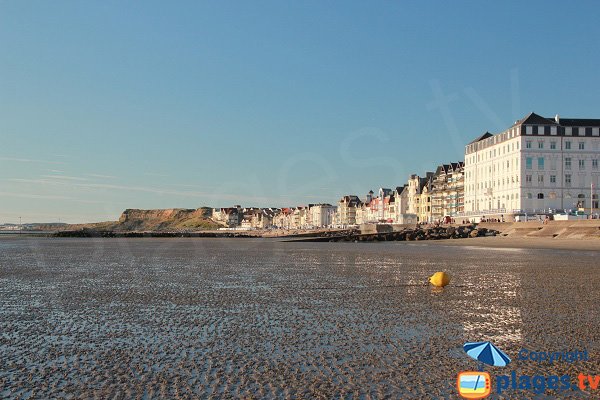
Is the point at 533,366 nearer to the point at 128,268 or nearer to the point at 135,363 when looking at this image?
the point at 135,363

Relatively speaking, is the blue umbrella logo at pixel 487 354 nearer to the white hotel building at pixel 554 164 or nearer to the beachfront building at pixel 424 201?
the white hotel building at pixel 554 164

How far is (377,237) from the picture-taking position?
3406 inches

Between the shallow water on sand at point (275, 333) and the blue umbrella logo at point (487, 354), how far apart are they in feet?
0.52

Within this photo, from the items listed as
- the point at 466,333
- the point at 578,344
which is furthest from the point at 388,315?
the point at 578,344

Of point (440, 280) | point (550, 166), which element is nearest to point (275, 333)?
point (440, 280)

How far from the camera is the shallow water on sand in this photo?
8.31 meters

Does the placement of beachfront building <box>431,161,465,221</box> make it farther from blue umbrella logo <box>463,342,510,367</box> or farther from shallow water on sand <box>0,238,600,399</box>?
blue umbrella logo <box>463,342,510,367</box>

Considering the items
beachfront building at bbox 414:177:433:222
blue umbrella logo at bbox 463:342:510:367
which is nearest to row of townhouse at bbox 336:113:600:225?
beachfront building at bbox 414:177:433:222

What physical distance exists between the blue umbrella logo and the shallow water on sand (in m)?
0.16

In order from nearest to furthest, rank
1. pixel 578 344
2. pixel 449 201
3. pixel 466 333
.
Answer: pixel 578 344 < pixel 466 333 < pixel 449 201

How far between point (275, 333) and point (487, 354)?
4202mm

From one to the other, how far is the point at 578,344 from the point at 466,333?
2.08 m

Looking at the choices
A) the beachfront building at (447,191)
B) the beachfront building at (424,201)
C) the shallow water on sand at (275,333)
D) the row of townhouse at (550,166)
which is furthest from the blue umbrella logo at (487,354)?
the beachfront building at (424,201)

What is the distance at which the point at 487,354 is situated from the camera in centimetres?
977
